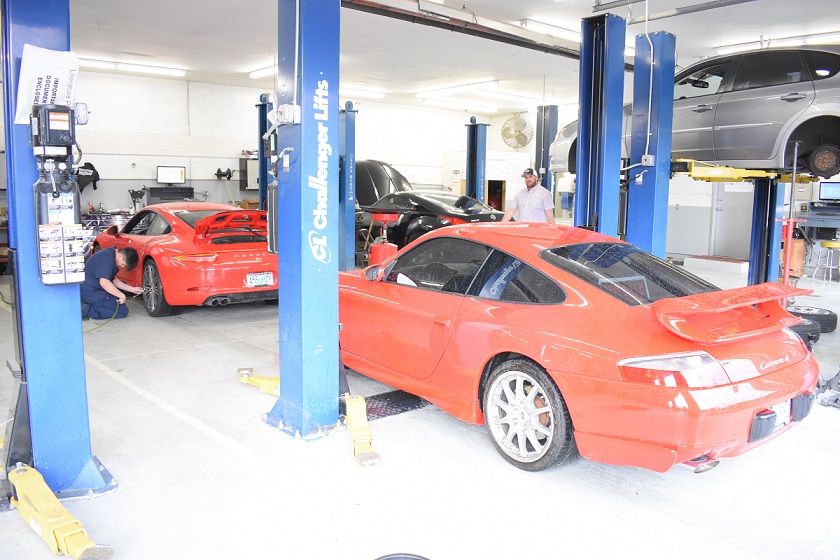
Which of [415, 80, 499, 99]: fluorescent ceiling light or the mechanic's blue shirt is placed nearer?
the mechanic's blue shirt

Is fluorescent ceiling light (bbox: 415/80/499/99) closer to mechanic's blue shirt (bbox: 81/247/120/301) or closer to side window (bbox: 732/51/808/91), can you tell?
side window (bbox: 732/51/808/91)

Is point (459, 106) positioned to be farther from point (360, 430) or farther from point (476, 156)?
point (360, 430)

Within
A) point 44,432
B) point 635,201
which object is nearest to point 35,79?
point 44,432

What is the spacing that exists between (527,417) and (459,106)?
711 inches

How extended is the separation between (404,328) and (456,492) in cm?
113

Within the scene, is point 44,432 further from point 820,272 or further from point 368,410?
point 820,272

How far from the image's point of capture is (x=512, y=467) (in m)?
3.39

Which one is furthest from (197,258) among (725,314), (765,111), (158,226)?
(765,111)

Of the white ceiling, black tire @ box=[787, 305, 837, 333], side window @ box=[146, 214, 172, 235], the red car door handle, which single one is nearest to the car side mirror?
side window @ box=[146, 214, 172, 235]

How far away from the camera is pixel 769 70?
22.5ft

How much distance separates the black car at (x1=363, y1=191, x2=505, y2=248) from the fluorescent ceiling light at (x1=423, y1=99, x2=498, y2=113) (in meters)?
8.07

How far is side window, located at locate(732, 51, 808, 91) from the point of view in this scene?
6.61 meters

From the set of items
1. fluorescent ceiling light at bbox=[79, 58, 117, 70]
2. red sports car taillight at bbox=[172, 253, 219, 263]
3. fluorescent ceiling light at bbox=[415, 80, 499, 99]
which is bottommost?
red sports car taillight at bbox=[172, 253, 219, 263]

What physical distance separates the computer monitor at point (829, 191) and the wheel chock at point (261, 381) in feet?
37.7
